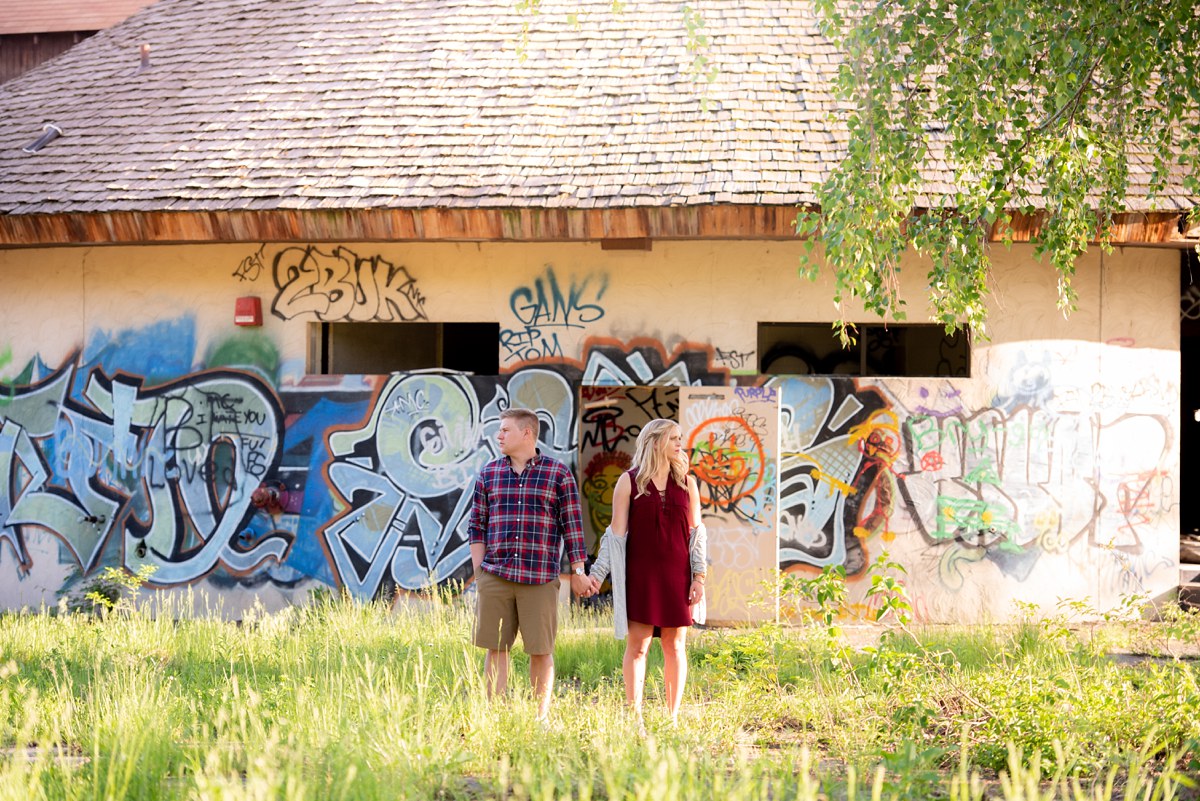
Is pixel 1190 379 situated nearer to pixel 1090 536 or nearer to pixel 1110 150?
pixel 1090 536

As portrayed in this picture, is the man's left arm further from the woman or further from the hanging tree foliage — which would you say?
the hanging tree foliage

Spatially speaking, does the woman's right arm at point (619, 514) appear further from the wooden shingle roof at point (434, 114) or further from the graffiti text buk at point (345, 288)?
the graffiti text buk at point (345, 288)

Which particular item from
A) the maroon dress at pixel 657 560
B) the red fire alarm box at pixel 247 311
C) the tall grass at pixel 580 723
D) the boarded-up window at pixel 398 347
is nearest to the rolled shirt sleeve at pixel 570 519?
the maroon dress at pixel 657 560

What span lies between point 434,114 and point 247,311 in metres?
2.44

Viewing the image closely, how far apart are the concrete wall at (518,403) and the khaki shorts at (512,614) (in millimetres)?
3878

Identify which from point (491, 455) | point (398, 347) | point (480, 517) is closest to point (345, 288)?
point (491, 455)

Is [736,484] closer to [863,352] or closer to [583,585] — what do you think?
[583,585]

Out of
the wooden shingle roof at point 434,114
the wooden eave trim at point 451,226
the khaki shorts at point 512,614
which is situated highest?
the wooden shingle roof at point 434,114

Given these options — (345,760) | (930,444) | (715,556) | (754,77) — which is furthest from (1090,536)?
(345,760)

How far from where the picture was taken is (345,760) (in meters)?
4.37

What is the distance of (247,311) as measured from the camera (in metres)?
10.4

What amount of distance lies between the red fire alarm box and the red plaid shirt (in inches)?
199

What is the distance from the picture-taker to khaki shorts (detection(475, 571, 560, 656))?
598cm

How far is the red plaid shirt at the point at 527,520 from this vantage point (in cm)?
596
